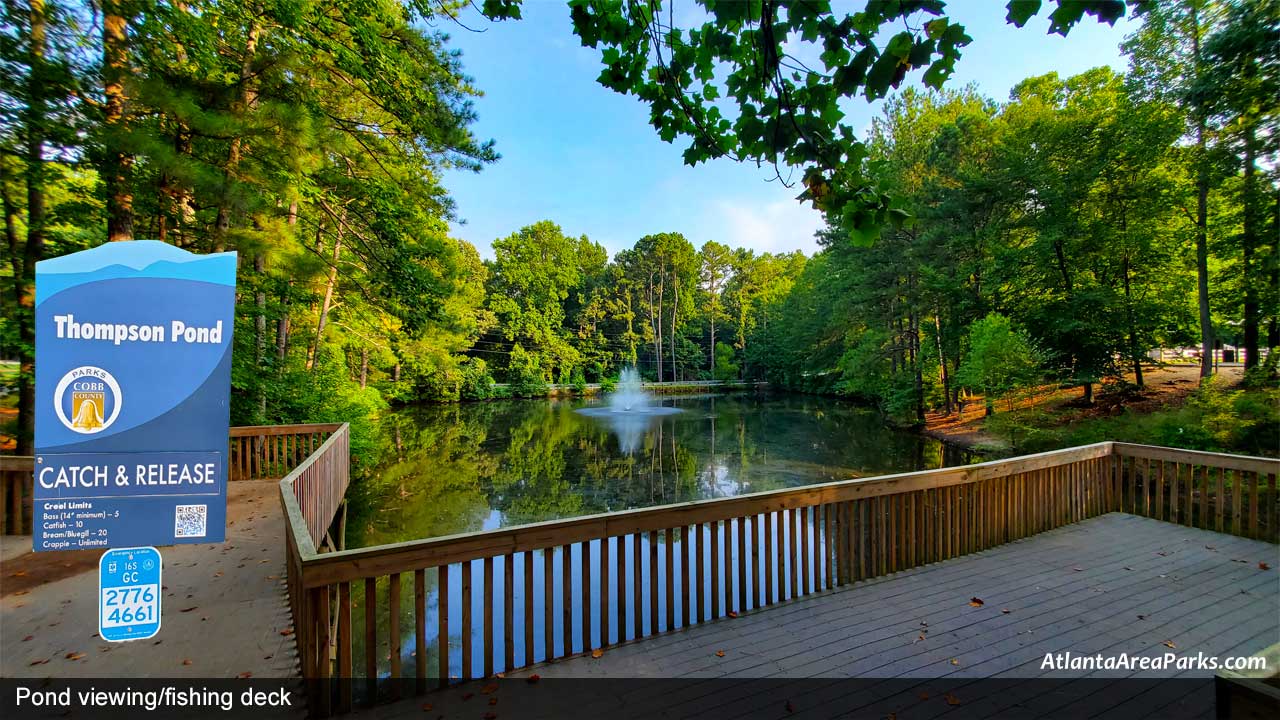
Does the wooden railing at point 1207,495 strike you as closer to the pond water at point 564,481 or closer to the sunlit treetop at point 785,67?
the pond water at point 564,481

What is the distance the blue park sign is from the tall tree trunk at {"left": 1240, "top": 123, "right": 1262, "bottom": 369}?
15.8 metres

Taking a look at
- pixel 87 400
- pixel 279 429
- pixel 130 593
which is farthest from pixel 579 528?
pixel 279 429

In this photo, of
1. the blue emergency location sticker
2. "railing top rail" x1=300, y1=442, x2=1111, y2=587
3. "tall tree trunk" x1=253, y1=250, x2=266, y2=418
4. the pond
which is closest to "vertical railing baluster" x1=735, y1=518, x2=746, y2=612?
"railing top rail" x1=300, y1=442, x2=1111, y2=587

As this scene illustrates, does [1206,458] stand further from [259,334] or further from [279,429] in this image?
[259,334]

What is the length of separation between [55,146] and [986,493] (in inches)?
343

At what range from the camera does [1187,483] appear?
4594 millimetres

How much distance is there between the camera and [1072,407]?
1360cm

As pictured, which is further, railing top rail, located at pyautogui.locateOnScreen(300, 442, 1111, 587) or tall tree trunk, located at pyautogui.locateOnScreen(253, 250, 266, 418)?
tall tree trunk, located at pyautogui.locateOnScreen(253, 250, 266, 418)

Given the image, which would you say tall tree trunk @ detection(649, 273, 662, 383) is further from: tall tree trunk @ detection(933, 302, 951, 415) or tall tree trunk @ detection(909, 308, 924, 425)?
tall tree trunk @ detection(933, 302, 951, 415)

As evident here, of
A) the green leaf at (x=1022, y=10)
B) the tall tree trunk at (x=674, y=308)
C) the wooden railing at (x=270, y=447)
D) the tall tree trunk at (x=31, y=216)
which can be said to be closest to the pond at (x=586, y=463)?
the wooden railing at (x=270, y=447)

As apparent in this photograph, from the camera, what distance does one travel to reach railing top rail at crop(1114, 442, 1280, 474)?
4059 mm

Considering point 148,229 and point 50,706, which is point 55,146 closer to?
point 148,229

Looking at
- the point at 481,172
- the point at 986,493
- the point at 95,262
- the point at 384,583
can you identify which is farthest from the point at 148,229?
the point at 986,493

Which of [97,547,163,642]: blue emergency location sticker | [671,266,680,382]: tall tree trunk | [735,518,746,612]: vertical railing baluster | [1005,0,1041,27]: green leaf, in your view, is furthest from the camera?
[671,266,680,382]: tall tree trunk
